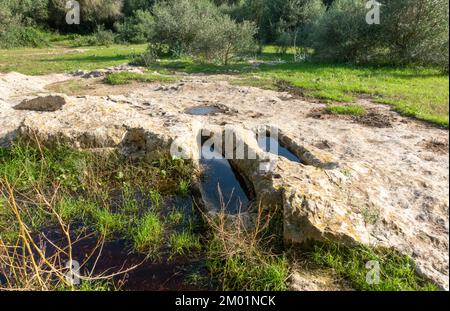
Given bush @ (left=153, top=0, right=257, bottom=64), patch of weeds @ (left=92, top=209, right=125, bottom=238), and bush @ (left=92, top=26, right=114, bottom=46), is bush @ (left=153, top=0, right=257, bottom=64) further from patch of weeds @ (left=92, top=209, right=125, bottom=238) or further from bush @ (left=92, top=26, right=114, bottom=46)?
patch of weeds @ (left=92, top=209, right=125, bottom=238)

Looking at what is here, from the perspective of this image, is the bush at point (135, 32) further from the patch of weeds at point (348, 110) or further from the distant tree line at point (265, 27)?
the patch of weeds at point (348, 110)

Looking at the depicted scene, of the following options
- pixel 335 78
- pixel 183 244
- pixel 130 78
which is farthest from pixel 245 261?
pixel 130 78

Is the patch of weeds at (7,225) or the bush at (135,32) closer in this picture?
the patch of weeds at (7,225)

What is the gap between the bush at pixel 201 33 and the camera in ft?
72.7

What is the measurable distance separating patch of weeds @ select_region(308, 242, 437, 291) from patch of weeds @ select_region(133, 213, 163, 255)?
2164mm

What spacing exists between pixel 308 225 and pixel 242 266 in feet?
3.26

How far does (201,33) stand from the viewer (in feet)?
74.7

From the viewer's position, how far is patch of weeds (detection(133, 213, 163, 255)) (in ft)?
16.0

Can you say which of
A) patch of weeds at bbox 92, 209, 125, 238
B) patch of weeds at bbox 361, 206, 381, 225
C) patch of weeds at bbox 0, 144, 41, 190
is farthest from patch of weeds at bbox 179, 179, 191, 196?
patch of weeds at bbox 361, 206, 381, 225

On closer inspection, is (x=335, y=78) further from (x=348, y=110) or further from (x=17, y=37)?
(x=17, y=37)

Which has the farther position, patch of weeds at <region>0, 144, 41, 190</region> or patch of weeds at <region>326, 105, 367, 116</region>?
patch of weeds at <region>326, 105, 367, 116</region>

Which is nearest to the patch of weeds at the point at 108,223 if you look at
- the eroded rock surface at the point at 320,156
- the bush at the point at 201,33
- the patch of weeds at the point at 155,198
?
the patch of weeds at the point at 155,198

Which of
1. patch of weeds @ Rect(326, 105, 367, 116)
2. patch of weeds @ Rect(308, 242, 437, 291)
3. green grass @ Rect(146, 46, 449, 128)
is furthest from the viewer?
patch of weeds @ Rect(326, 105, 367, 116)

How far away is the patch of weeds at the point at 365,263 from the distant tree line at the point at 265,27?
2969 millimetres
